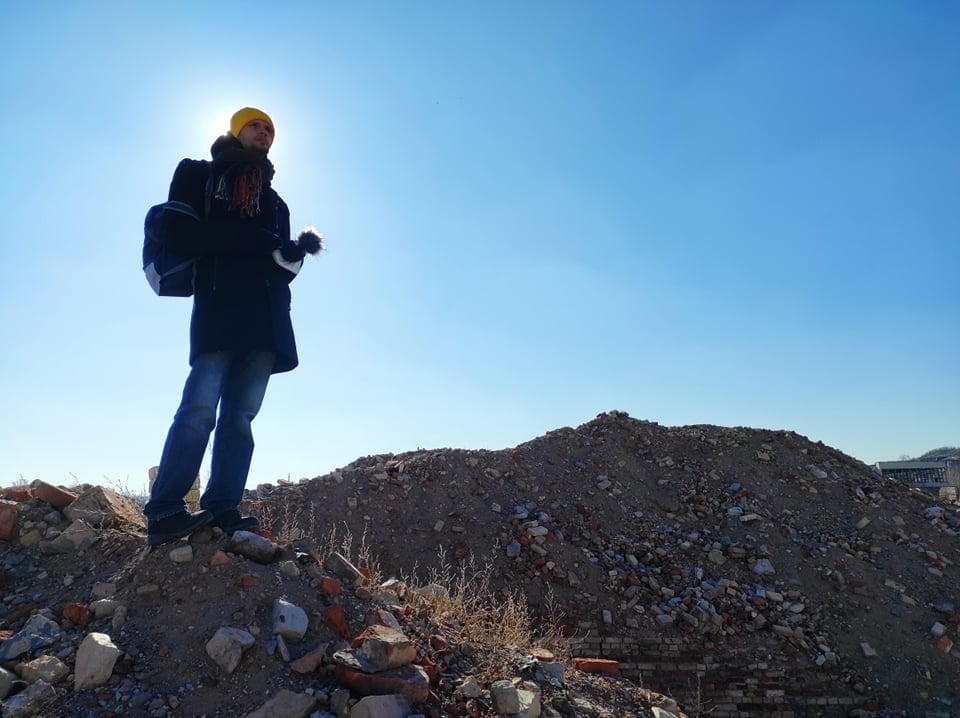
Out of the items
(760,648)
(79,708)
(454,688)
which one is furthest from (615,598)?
(79,708)

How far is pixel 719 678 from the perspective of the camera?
18.9 ft

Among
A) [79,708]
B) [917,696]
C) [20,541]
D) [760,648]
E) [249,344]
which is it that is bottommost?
[917,696]

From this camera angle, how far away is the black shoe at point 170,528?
2.89 metres

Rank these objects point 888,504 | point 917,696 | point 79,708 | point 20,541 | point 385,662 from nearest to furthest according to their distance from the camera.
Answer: point 79,708
point 385,662
point 20,541
point 917,696
point 888,504

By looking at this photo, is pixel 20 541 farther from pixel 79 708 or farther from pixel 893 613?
pixel 893 613

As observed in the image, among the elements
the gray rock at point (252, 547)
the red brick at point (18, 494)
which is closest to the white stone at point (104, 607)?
the gray rock at point (252, 547)

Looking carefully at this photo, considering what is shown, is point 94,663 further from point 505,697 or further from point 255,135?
point 255,135

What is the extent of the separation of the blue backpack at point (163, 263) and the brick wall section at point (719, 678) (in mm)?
4148

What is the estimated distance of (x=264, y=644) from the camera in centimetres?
253

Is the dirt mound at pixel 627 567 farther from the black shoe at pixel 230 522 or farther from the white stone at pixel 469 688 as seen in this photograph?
the black shoe at pixel 230 522

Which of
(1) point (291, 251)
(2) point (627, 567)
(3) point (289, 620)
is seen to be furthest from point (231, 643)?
(2) point (627, 567)

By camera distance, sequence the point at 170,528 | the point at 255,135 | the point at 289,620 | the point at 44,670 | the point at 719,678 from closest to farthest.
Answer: the point at 44,670 → the point at 289,620 → the point at 170,528 → the point at 255,135 → the point at 719,678

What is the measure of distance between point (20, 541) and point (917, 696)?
6815 mm

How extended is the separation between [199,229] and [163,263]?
0.75 feet
